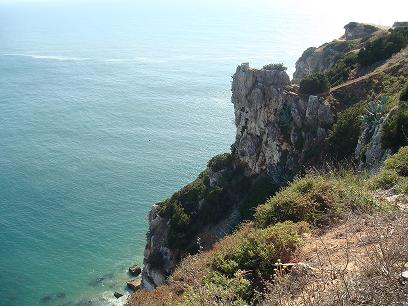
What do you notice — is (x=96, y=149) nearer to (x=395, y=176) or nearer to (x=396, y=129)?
(x=396, y=129)

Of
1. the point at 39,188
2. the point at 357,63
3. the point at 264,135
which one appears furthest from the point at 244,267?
the point at 39,188

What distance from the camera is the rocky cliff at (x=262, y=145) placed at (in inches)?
1308

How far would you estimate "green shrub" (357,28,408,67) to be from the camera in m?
38.8

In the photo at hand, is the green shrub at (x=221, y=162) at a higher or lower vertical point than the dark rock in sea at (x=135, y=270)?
higher

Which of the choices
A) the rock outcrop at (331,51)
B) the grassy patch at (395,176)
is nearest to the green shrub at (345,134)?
the grassy patch at (395,176)

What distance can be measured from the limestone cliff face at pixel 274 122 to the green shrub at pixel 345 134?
1.83 m

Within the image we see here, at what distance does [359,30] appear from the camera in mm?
55844

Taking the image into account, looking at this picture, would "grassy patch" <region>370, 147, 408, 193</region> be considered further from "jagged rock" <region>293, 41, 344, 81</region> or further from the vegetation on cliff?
"jagged rock" <region>293, 41, 344, 81</region>

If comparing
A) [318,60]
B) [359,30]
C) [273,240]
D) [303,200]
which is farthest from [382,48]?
[273,240]

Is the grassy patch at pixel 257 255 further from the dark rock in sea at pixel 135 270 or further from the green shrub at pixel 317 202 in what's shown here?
the dark rock in sea at pixel 135 270

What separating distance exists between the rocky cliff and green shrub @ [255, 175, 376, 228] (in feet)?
55.4

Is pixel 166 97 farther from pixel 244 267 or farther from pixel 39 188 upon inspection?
pixel 244 267

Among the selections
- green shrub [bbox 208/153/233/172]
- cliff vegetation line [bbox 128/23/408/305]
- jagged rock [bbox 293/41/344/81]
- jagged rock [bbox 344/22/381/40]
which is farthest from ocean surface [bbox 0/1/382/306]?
jagged rock [bbox 344/22/381/40]

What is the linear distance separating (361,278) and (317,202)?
21.6 ft
